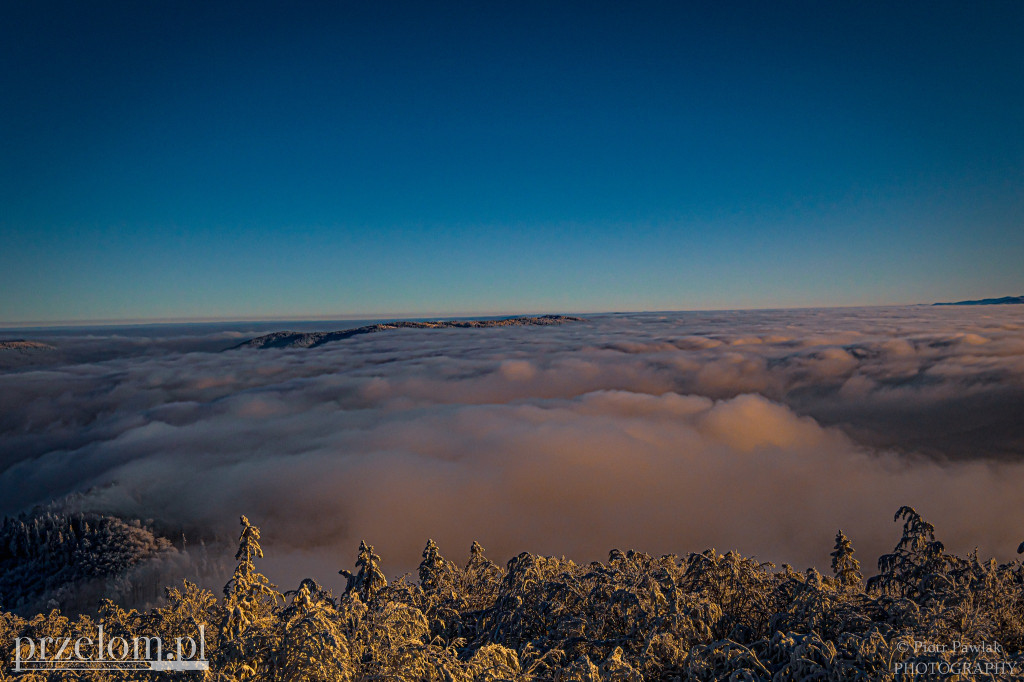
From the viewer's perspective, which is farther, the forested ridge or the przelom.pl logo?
the przelom.pl logo

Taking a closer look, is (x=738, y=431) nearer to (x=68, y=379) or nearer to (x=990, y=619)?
(x=990, y=619)

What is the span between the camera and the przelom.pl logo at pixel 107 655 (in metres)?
5.24

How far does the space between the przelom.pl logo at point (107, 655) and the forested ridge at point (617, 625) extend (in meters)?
0.20

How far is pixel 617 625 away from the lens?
823cm

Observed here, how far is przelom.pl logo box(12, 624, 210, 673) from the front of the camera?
17.2 feet

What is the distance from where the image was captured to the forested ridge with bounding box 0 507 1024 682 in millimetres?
5051

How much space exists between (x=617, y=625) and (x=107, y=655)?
795cm

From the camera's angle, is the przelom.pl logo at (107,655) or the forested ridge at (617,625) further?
the przelom.pl logo at (107,655)

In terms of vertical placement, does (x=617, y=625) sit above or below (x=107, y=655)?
below

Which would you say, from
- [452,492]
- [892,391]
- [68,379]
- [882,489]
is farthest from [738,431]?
[68,379]

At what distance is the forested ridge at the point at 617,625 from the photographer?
5.05 m

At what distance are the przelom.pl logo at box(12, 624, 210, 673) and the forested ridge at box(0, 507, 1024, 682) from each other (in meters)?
0.20

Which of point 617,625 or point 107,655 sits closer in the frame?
point 107,655

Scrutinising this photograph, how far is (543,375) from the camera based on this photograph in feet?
525
